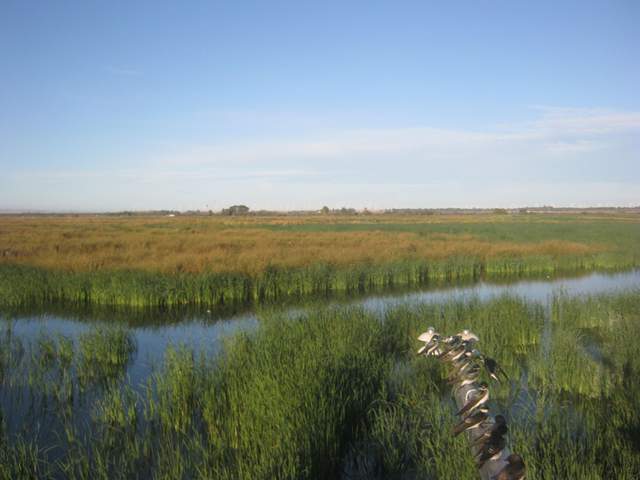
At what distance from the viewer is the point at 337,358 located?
5969 millimetres

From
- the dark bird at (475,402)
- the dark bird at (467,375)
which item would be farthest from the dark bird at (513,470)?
the dark bird at (467,375)

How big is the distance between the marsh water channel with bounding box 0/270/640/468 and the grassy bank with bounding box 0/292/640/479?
12cm

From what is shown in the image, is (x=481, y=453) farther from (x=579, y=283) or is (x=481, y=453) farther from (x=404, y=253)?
(x=404, y=253)

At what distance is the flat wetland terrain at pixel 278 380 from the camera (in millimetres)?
4398

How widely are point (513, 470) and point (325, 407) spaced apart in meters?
3.81

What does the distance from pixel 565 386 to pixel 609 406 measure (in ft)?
4.54

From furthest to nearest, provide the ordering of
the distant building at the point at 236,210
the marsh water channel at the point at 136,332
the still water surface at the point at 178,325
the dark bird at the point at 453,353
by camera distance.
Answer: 1. the distant building at the point at 236,210
2. the still water surface at the point at 178,325
3. the marsh water channel at the point at 136,332
4. the dark bird at the point at 453,353

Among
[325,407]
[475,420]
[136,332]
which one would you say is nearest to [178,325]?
[136,332]

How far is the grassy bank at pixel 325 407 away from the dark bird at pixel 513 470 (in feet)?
8.82

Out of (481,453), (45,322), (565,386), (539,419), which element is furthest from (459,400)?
(45,322)

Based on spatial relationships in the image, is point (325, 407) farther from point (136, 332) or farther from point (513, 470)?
point (136, 332)

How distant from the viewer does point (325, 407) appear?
471 centimetres

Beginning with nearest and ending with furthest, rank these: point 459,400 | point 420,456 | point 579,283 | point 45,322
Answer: point 459,400 < point 420,456 < point 45,322 < point 579,283

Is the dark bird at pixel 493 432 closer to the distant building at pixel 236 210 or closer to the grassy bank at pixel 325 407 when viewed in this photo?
the grassy bank at pixel 325 407
